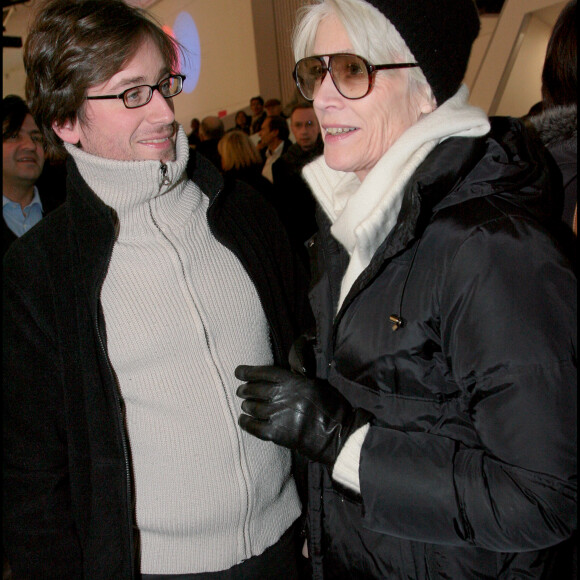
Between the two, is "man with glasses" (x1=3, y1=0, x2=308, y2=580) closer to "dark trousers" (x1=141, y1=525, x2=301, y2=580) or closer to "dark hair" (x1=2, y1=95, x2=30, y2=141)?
"dark trousers" (x1=141, y1=525, x2=301, y2=580)

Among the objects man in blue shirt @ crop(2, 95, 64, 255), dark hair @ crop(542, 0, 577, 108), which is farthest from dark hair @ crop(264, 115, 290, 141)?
dark hair @ crop(542, 0, 577, 108)

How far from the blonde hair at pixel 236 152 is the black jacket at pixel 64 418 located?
333 centimetres

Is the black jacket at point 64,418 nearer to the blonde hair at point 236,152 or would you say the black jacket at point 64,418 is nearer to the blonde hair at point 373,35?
the blonde hair at point 373,35

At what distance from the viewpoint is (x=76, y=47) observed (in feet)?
4.58

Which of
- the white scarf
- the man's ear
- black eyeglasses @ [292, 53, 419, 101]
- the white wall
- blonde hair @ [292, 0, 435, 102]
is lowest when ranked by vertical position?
the white scarf

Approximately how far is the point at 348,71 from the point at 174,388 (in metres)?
0.91

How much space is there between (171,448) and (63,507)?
34 cm

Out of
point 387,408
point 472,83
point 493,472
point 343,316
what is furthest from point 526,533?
point 472,83

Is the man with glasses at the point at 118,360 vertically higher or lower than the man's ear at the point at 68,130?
lower

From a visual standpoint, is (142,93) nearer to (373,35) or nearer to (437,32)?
(373,35)

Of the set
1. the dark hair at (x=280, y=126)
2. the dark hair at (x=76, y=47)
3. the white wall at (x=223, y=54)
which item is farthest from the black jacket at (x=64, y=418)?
the white wall at (x=223, y=54)

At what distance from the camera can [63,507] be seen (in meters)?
1.42

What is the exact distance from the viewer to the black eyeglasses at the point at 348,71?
45.6 inches

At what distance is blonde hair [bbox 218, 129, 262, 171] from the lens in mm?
4652
